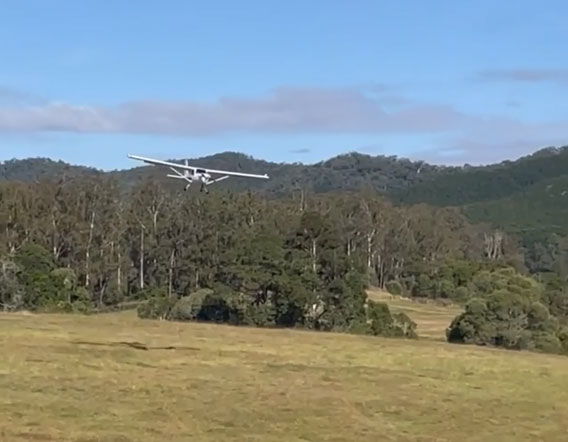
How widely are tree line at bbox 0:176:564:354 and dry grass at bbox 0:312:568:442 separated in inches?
605

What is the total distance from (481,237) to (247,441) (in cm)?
8551

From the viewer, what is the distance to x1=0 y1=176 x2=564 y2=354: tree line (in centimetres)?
3950

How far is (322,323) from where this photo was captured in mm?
39125

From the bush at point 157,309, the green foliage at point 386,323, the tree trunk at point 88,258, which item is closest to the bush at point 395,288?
the tree trunk at point 88,258

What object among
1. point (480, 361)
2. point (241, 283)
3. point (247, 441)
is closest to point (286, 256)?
point (241, 283)

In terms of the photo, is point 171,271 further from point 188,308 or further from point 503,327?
point 503,327

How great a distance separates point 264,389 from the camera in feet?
53.3

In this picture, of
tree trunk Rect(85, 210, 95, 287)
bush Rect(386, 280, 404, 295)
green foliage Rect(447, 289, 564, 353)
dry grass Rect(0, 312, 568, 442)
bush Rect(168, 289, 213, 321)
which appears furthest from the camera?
bush Rect(386, 280, 404, 295)

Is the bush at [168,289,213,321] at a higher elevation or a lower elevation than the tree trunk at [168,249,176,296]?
lower

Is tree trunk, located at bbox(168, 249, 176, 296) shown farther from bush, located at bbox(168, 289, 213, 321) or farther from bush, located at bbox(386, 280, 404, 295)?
bush, located at bbox(386, 280, 404, 295)

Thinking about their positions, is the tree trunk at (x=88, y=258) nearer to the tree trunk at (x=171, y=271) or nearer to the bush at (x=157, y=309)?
the tree trunk at (x=171, y=271)

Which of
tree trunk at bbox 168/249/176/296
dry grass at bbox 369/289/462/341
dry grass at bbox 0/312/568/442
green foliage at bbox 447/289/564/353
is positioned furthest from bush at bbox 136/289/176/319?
dry grass at bbox 0/312/568/442

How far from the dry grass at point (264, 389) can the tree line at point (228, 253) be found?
1538 cm

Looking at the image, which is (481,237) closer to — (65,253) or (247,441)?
(65,253)
